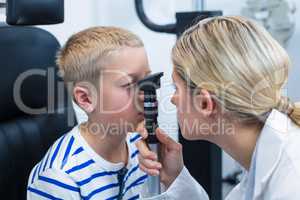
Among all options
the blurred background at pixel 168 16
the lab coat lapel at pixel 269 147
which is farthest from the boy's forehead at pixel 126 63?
the blurred background at pixel 168 16

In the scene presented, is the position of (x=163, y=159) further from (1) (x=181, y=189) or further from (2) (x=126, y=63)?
(2) (x=126, y=63)

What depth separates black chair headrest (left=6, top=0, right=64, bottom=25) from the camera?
2.94ft

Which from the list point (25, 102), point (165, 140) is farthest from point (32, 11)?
point (165, 140)

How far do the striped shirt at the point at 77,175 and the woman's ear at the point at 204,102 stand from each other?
295 millimetres

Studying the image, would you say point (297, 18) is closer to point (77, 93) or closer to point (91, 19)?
point (91, 19)

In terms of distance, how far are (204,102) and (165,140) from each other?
0.72 feet

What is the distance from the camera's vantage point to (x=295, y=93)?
2326 millimetres

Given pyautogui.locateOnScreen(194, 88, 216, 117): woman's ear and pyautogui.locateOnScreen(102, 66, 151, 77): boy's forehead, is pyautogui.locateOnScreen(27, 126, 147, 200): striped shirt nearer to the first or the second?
pyautogui.locateOnScreen(102, 66, 151, 77): boy's forehead

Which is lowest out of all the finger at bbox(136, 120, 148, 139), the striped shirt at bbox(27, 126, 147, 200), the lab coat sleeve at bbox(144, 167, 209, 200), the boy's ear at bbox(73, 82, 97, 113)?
the lab coat sleeve at bbox(144, 167, 209, 200)

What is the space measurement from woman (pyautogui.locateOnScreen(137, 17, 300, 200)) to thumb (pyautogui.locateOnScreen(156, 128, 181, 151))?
157mm

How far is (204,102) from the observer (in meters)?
0.87

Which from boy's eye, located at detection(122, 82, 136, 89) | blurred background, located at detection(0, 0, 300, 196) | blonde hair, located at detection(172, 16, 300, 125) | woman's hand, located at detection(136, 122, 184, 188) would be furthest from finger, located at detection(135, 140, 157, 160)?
blurred background, located at detection(0, 0, 300, 196)

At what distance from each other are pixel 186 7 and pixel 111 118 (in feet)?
3.88

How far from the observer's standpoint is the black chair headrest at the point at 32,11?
2.94ft
